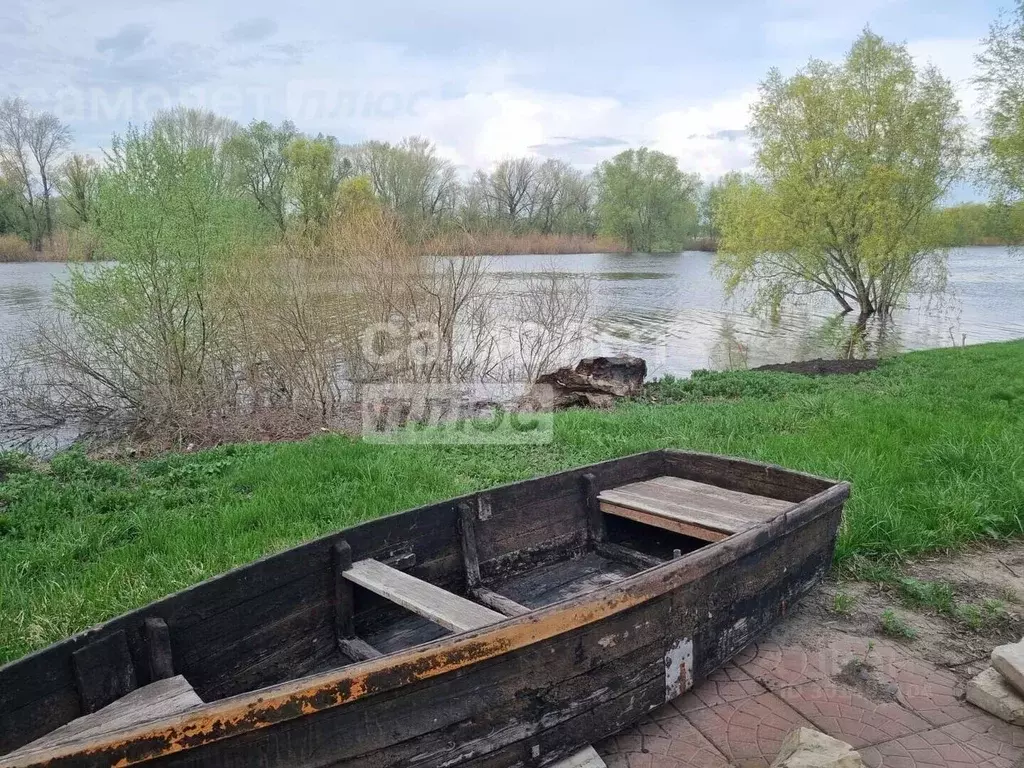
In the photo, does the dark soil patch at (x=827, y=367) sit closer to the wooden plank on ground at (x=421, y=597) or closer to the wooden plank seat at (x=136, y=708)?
the wooden plank on ground at (x=421, y=597)

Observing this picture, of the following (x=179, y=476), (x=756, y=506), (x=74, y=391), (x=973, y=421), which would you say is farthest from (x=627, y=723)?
(x=74, y=391)

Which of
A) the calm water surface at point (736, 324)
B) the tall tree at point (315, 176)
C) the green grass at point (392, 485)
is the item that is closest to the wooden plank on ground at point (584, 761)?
the green grass at point (392, 485)

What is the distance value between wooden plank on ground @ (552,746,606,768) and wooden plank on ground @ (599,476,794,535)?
1.55 m

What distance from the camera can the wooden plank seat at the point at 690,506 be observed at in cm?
441

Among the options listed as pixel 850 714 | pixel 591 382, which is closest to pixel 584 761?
pixel 850 714

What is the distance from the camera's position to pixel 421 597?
3.50m

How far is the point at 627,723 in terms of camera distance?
3299 millimetres

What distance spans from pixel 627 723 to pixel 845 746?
872mm

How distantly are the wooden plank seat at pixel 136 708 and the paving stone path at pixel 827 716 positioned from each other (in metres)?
1.76

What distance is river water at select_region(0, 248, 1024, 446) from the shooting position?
17.2 meters

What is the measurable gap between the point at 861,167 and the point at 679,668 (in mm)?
20792

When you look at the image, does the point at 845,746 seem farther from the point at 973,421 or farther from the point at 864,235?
the point at 864,235

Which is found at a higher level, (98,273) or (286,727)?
(98,273)

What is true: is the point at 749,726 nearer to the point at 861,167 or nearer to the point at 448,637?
the point at 448,637
